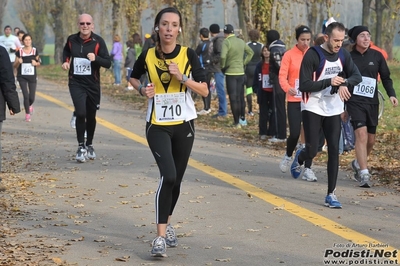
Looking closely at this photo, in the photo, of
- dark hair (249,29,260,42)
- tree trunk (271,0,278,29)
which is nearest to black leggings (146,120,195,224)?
dark hair (249,29,260,42)

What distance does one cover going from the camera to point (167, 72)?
25.3 feet

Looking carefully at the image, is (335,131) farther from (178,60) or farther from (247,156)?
(247,156)

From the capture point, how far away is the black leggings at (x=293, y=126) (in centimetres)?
1220

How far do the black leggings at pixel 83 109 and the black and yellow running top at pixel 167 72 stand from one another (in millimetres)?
5630

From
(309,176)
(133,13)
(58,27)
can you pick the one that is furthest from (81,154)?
(58,27)

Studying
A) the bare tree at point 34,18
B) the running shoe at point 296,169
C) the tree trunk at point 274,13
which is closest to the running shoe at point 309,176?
the running shoe at point 296,169

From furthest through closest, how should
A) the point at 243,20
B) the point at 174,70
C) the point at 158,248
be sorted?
the point at 243,20 < the point at 174,70 < the point at 158,248

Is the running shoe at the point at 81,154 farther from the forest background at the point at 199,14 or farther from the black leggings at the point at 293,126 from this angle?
the forest background at the point at 199,14

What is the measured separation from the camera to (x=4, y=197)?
34.1 ft

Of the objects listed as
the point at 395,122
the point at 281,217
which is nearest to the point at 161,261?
the point at 281,217

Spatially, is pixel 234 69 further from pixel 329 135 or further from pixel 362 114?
pixel 329 135

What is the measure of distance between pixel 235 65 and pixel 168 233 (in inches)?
425

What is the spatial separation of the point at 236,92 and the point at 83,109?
18.5 feet

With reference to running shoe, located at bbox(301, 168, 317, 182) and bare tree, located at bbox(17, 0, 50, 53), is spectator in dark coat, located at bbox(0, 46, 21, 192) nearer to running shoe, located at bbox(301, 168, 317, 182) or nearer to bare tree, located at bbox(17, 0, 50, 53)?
running shoe, located at bbox(301, 168, 317, 182)
